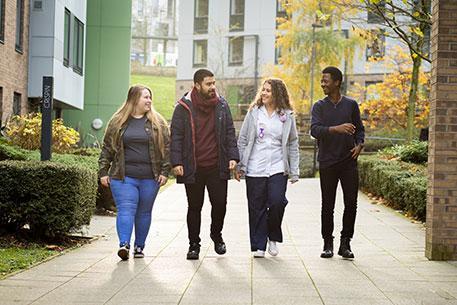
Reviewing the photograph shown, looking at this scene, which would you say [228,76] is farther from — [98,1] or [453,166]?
[453,166]

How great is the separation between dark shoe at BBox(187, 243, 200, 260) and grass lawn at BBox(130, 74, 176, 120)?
188 ft

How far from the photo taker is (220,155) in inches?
395

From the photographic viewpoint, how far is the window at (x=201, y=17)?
60.9 metres

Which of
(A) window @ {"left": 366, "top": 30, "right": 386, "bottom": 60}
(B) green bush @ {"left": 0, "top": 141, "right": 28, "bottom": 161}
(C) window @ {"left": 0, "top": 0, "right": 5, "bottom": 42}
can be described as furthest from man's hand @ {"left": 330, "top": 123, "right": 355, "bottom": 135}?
(C) window @ {"left": 0, "top": 0, "right": 5, "bottom": 42}

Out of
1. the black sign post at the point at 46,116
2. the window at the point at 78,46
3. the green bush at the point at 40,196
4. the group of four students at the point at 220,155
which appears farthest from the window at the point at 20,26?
the group of four students at the point at 220,155

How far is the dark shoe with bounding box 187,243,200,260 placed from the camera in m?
9.95

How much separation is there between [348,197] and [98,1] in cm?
2509

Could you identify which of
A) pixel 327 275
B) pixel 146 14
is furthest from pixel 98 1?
pixel 146 14

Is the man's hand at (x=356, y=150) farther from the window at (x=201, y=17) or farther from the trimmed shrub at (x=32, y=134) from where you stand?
the window at (x=201, y=17)

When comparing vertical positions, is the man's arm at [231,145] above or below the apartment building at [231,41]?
below

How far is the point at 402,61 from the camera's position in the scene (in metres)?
40.6

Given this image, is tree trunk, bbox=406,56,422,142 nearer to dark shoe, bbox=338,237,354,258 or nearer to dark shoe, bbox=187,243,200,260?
dark shoe, bbox=338,237,354,258

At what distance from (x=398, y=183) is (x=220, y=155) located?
8.64 m

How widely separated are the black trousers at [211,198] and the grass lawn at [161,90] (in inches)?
2250
